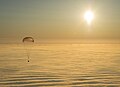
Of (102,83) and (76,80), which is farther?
(76,80)

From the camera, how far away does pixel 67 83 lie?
16531 mm

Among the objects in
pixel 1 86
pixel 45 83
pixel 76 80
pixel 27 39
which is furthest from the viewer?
pixel 27 39

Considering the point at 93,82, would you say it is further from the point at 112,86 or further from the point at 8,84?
the point at 8,84

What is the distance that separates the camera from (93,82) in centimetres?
1678

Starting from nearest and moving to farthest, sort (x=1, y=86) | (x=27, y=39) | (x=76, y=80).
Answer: (x=1, y=86) → (x=76, y=80) → (x=27, y=39)

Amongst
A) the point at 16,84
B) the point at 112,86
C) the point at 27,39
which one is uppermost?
the point at 27,39

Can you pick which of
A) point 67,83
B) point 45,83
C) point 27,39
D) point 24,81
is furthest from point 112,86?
point 27,39

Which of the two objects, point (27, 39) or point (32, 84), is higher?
point (27, 39)

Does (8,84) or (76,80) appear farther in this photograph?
(76,80)

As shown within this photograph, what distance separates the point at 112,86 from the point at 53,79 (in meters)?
4.47

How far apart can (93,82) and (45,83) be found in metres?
3.15

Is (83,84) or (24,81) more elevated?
(24,81)

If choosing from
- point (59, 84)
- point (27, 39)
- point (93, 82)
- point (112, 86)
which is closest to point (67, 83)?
point (59, 84)

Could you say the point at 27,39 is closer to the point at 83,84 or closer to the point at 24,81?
the point at 24,81
